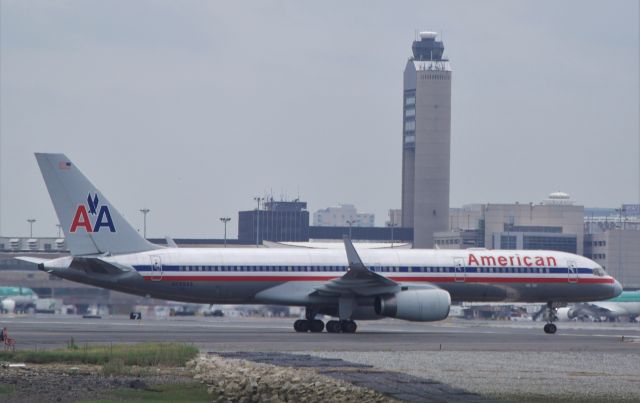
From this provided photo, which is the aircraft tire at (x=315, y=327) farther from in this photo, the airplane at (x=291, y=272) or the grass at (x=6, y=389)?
the grass at (x=6, y=389)

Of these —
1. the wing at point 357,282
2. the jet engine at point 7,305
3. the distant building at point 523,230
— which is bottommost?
the jet engine at point 7,305

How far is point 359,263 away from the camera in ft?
181

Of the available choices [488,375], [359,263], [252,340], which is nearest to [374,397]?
[488,375]

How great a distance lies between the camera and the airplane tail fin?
56.4 m

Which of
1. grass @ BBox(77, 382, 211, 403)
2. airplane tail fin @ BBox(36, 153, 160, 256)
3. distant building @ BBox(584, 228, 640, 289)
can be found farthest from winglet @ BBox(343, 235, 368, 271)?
distant building @ BBox(584, 228, 640, 289)

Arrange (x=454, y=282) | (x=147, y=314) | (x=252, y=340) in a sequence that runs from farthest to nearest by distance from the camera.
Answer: (x=147, y=314)
(x=454, y=282)
(x=252, y=340)

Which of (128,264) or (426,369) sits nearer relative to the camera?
(426,369)

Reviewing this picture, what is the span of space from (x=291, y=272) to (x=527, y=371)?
23.2 metres

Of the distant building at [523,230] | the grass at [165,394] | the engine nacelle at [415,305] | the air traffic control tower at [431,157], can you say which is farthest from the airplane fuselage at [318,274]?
the air traffic control tower at [431,157]

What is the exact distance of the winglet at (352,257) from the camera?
2159 inches

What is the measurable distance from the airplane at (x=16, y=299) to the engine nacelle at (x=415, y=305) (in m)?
52.2

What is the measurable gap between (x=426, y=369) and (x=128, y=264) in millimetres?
23206

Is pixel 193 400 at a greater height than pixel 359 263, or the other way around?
pixel 359 263

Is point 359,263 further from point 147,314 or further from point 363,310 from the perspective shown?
point 147,314
